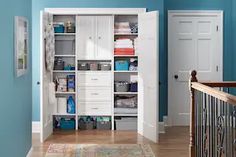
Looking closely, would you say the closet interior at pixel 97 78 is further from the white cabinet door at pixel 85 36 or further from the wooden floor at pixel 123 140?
the wooden floor at pixel 123 140

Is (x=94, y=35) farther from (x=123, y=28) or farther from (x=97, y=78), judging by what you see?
(x=97, y=78)

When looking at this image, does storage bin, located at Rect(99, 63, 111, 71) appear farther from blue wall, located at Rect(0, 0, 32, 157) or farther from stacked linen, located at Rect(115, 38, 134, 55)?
blue wall, located at Rect(0, 0, 32, 157)

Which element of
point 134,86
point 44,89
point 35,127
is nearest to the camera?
point 44,89

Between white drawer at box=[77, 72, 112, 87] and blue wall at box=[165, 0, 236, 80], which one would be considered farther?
blue wall at box=[165, 0, 236, 80]

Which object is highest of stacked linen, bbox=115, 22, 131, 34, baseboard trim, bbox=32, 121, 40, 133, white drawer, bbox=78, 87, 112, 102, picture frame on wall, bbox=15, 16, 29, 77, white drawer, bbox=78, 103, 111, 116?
stacked linen, bbox=115, 22, 131, 34

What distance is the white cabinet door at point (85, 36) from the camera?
7922mm

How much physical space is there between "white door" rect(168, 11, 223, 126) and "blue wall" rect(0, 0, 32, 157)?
348 cm

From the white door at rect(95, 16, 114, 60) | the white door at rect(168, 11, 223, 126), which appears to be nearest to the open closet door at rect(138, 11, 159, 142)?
the white door at rect(95, 16, 114, 60)

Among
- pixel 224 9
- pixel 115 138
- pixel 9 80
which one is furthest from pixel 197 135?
pixel 224 9

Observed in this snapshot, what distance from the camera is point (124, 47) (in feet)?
25.9

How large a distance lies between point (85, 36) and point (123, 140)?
2025 millimetres

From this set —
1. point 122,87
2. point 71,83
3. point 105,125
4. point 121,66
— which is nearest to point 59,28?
point 71,83

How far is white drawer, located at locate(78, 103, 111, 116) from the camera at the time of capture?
26.1ft

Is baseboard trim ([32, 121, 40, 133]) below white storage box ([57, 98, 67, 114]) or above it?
below
